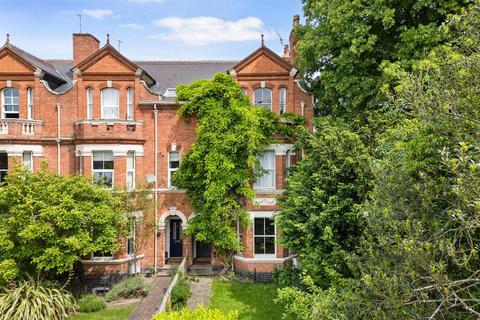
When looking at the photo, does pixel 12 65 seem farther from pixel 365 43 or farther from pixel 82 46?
pixel 365 43

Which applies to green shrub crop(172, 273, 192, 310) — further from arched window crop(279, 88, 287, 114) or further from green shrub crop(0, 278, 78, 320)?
arched window crop(279, 88, 287, 114)

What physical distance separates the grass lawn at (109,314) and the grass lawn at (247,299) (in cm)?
339

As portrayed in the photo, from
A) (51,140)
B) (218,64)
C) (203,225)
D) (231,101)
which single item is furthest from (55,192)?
(218,64)

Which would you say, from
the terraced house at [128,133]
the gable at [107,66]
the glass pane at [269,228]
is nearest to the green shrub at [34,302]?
the terraced house at [128,133]

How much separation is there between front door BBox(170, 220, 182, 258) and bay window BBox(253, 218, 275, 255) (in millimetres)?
4812

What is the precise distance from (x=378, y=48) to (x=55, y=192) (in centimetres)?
1524

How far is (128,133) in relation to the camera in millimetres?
18594

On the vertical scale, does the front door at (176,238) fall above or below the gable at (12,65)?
below

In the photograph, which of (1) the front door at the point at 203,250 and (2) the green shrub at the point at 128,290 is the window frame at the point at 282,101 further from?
(2) the green shrub at the point at 128,290

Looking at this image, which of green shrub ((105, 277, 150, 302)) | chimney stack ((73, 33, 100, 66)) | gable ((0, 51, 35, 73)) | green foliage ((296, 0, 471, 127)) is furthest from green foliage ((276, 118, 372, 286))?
gable ((0, 51, 35, 73))

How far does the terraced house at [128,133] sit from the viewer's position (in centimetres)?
1834

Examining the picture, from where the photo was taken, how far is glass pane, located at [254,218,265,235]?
740 inches

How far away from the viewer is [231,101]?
17.9 m

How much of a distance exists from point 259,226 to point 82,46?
14651 millimetres
